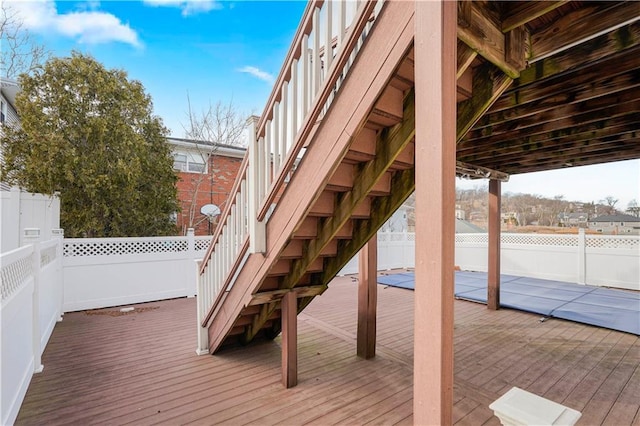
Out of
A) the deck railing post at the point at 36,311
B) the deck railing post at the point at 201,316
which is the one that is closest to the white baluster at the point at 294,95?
the deck railing post at the point at 201,316

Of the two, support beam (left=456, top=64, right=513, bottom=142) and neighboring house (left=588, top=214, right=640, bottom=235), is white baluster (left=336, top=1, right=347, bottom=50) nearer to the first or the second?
support beam (left=456, top=64, right=513, bottom=142)

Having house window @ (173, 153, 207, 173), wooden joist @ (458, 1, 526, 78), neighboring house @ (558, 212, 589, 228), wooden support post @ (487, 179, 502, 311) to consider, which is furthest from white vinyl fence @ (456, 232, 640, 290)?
house window @ (173, 153, 207, 173)

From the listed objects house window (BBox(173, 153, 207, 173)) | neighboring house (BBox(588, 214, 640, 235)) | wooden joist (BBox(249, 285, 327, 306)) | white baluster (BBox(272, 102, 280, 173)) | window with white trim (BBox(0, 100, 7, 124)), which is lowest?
wooden joist (BBox(249, 285, 327, 306))

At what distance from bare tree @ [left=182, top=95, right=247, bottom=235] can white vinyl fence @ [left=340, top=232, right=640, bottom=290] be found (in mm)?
4638

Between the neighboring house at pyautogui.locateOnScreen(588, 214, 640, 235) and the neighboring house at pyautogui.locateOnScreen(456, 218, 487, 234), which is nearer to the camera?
the neighboring house at pyautogui.locateOnScreen(588, 214, 640, 235)

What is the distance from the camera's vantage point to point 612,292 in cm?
588

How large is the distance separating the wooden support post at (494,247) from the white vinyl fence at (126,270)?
16.9 feet

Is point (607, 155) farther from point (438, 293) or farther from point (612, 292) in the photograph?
point (438, 293)

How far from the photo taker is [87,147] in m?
5.18

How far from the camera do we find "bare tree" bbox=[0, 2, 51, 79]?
6.79 m

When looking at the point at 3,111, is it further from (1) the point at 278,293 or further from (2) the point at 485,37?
(2) the point at 485,37

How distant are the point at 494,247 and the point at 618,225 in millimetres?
5009

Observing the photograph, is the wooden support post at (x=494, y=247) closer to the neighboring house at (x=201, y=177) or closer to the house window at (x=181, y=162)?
the neighboring house at (x=201, y=177)

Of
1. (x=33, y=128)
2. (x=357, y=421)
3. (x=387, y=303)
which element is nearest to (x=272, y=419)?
(x=357, y=421)
